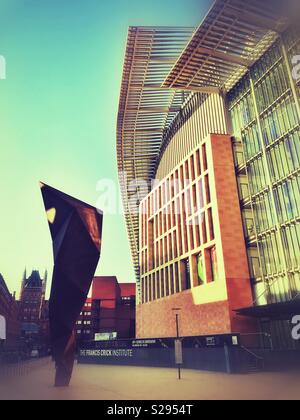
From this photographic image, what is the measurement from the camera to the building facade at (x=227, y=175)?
3017 centimetres

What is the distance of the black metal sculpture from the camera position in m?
16.5

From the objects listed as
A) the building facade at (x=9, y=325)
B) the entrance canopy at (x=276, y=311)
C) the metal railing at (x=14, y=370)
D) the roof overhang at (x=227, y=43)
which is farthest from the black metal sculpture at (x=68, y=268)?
the building facade at (x=9, y=325)

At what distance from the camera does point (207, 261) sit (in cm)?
3584

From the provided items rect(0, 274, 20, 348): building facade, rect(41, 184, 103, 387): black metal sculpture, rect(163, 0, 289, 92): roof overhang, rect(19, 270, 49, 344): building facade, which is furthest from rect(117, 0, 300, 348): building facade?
rect(19, 270, 49, 344): building facade

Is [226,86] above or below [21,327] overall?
above

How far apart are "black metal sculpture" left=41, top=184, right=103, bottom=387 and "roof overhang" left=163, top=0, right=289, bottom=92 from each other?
26.0 m

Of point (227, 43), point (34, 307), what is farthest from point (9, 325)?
point (227, 43)

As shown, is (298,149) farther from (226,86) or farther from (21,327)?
(21,327)

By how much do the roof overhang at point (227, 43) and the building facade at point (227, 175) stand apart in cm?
11

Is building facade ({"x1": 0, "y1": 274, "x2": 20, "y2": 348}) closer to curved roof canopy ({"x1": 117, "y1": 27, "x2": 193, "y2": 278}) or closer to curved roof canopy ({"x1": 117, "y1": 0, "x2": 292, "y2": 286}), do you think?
curved roof canopy ({"x1": 117, "y1": 27, "x2": 193, "y2": 278})

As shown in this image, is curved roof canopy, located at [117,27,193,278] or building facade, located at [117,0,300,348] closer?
building facade, located at [117,0,300,348]

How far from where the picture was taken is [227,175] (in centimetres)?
3681
